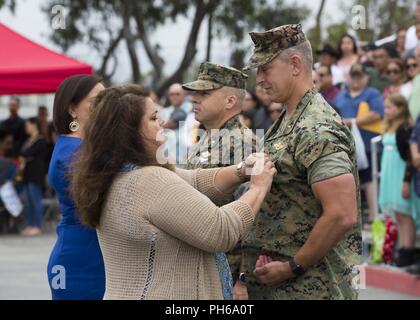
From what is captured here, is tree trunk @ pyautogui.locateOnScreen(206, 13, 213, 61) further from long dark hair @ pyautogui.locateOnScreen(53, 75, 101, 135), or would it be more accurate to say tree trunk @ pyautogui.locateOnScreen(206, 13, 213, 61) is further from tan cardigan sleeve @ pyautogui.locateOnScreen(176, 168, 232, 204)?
tan cardigan sleeve @ pyautogui.locateOnScreen(176, 168, 232, 204)

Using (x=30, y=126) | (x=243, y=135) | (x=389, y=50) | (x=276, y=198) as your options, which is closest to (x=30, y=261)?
(x=30, y=126)

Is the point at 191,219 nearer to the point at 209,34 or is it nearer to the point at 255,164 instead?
the point at 255,164

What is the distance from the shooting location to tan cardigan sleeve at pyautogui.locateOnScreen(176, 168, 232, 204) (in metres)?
4.13

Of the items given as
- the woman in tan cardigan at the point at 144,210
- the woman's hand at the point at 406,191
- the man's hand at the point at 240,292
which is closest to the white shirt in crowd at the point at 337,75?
the woman's hand at the point at 406,191

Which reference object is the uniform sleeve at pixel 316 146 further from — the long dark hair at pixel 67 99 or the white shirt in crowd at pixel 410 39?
the white shirt in crowd at pixel 410 39

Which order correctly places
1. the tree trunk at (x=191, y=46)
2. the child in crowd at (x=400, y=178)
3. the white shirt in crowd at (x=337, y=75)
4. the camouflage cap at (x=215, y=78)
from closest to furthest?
the camouflage cap at (x=215, y=78)
the child in crowd at (x=400, y=178)
the white shirt in crowd at (x=337, y=75)
the tree trunk at (x=191, y=46)

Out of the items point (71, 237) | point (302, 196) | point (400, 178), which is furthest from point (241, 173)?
point (400, 178)

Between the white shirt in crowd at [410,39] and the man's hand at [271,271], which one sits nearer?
the man's hand at [271,271]

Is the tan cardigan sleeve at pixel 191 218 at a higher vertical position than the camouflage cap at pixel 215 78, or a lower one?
lower

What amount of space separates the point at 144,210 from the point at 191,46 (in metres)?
21.9

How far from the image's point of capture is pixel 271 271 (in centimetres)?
397

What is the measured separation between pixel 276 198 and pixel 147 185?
698mm

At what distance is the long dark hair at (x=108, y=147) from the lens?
3613 millimetres

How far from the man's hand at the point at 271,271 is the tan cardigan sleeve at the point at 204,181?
35cm
